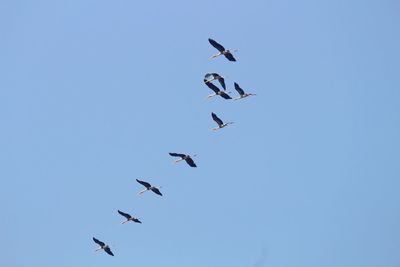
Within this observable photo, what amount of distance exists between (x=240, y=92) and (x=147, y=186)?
17.4m

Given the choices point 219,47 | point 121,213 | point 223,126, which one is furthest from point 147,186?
point 219,47

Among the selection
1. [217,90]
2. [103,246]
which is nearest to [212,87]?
[217,90]

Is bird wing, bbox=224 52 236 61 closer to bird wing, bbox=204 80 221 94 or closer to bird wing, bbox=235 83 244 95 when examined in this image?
bird wing, bbox=204 80 221 94

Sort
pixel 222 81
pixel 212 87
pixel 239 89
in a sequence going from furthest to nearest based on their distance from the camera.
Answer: pixel 239 89, pixel 222 81, pixel 212 87

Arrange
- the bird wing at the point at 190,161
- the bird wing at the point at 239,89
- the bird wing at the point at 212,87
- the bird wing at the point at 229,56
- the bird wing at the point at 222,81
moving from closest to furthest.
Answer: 1. the bird wing at the point at 229,56
2. the bird wing at the point at 190,161
3. the bird wing at the point at 212,87
4. the bird wing at the point at 222,81
5. the bird wing at the point at 239,89

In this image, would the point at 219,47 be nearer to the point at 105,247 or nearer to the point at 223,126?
the point at 223,126

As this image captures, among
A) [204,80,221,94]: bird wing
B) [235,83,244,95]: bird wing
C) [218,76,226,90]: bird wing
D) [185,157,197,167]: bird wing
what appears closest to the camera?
[185,157,197,167]: bird wing

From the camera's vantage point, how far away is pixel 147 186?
108m

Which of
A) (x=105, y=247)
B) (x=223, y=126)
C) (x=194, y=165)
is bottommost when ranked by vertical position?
(x=105, y=247)

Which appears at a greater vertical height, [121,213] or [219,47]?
[219,47]

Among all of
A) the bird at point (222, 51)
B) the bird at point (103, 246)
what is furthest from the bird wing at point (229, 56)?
the bird at point (103, 246)

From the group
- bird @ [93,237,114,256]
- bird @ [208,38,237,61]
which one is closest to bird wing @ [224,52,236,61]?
bird @ [208,38,237,61]

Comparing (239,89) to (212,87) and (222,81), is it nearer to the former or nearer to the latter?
(222,81)

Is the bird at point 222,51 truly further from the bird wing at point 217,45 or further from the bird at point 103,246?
the bird at point 103,246
